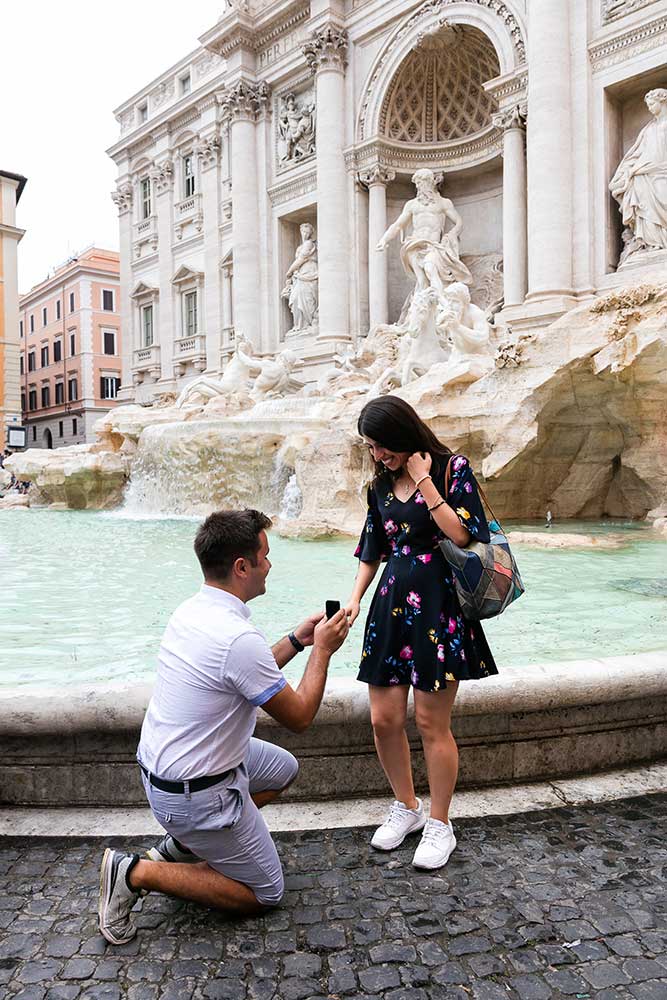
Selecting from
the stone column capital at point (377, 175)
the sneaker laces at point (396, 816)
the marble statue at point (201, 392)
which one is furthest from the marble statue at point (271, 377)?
the sneaker laces at point (396, 816)

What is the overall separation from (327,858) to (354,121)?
68.2 feet

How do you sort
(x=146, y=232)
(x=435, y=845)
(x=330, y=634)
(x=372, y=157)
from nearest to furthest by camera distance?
(x=330, y=634) < (x=435, y=845) < (x=372, y=157) < (x=146, y=232)

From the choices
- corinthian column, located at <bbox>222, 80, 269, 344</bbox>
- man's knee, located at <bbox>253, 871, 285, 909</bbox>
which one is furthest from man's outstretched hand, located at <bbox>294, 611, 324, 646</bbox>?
corinthian column, located at <bbox>222, 80, 269, 344</bbox>

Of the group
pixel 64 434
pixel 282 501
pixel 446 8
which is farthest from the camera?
pixel 64 434

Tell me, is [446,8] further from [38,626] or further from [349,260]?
[38,626]

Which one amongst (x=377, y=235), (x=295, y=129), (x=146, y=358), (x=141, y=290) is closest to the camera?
(x=377, y=235)

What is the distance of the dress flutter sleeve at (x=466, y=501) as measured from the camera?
2.16 meters

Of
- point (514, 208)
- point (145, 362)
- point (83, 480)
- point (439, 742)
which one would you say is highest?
point (514, 208)

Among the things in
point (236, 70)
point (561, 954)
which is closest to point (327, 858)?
point (561, 954)

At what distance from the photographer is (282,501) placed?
1088 cm

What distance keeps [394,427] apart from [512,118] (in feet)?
55.3

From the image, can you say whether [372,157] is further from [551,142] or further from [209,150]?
[209,150]

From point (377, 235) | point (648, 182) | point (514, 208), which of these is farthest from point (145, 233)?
point (648, 182)

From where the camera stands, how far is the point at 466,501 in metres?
2.20
